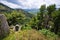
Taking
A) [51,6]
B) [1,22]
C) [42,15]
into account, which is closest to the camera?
[1,22]

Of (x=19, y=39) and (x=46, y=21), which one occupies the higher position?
(x=19, y=39)

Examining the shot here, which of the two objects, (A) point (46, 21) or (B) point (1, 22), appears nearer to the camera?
(B) point (1, 22)

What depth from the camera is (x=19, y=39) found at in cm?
1007

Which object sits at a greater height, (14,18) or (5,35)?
(5,35)

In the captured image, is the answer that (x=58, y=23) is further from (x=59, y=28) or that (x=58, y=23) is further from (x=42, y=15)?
(x=42, y=15)

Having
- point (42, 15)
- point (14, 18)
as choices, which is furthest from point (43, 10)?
point (14, 18)

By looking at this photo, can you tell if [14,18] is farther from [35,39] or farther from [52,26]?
A: [35,39]

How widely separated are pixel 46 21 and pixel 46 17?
1254 mm

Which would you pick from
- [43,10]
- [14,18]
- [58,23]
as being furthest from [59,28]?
[14,18]

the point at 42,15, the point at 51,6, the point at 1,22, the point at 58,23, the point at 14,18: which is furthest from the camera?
the point at 14,18

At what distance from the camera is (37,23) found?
46.8 m

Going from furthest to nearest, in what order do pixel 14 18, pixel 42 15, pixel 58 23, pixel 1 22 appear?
pixel 14 18 → pixel 42 15 → pixel 58 23 → pixel 1 22

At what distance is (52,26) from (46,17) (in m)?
7.74

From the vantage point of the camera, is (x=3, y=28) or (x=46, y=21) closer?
(x=3, y=28)
